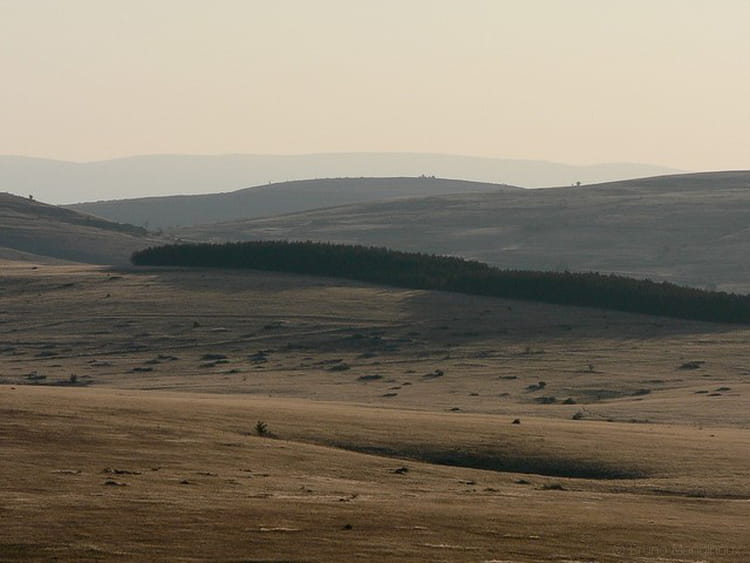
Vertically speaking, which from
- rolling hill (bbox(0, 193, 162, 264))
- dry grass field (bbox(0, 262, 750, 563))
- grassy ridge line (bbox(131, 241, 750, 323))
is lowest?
dry grass field (bbox(0, 262, 750, 563))

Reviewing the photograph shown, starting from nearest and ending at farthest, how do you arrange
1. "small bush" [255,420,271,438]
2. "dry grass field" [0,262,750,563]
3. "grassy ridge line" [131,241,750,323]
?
→ 1. "dry grass field" [0,262,750,563]
2. "small bush" [255,420,271,438]
3. "grassy ridge line" [131,241,750,323]

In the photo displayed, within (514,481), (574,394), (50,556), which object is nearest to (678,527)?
(514,481)

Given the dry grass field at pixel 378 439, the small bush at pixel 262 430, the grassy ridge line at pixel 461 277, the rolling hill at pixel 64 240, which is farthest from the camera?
the rolling hill at pixel 64 240

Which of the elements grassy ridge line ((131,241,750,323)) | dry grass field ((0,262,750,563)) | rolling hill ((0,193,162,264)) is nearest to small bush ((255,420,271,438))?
dry grass field ((0,262,750,563))

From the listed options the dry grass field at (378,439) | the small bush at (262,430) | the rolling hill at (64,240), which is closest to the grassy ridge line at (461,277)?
the dry grass field at (378,439)

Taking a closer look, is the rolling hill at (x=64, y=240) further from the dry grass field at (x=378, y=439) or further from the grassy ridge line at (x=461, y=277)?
the dry grass field at (x=378, y=439)

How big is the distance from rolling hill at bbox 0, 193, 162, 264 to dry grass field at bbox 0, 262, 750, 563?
237 feet

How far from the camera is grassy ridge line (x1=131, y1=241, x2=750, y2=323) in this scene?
321 feet

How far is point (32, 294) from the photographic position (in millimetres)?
105625

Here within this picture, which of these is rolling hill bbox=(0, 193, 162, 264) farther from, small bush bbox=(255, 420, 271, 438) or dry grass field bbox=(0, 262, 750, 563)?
small bush bbox=(255, 420, 271, 438)

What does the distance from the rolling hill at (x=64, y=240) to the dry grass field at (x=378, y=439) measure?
2840 inches

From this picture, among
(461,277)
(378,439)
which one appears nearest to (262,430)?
(378,439)

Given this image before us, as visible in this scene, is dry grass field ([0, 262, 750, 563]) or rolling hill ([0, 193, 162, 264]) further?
rolling hill ([0, 193, 162, 264])

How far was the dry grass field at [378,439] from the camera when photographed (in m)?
27.7
